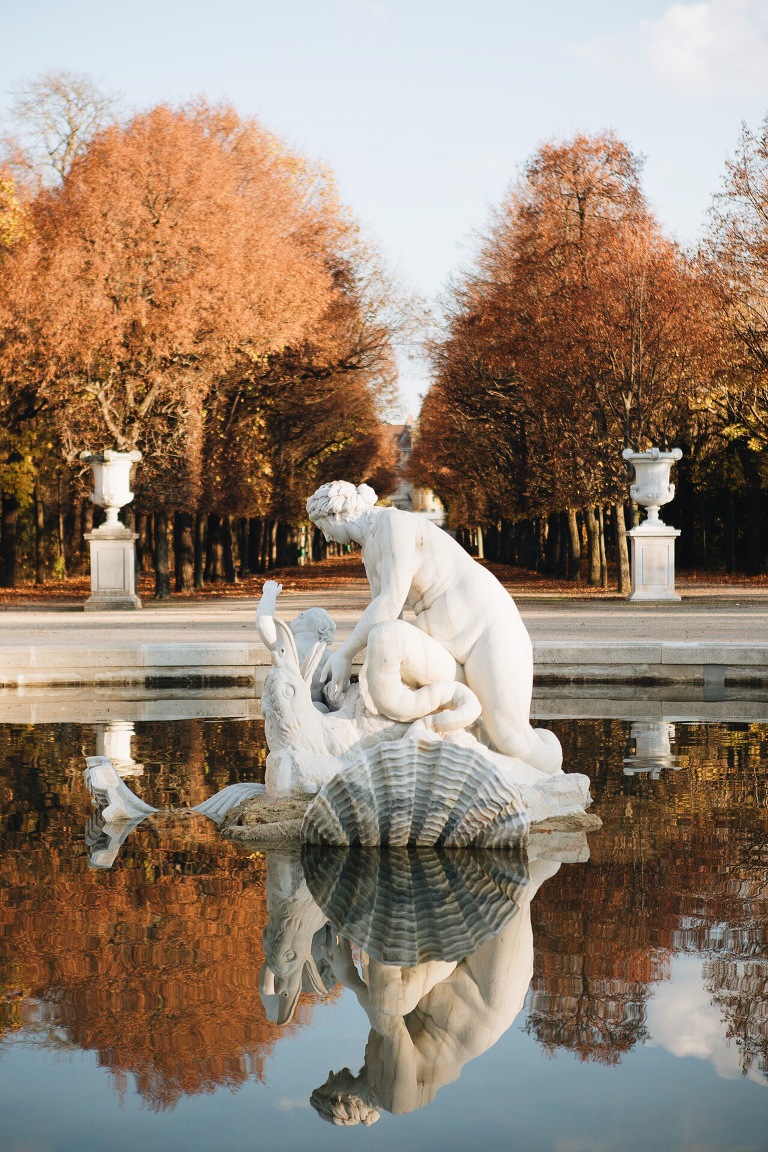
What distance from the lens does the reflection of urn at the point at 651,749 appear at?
8500mm

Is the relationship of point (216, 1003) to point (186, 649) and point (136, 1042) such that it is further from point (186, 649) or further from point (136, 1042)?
point (186, 649)

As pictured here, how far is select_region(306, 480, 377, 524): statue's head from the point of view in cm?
702

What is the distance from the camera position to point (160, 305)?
97.7ft

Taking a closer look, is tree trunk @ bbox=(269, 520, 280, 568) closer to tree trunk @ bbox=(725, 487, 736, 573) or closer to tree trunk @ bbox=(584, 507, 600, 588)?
tree trunk @ bbox=(725, 487, 736, 573)

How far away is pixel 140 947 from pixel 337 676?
2.56 meters

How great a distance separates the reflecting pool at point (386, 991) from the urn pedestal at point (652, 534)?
2229cm

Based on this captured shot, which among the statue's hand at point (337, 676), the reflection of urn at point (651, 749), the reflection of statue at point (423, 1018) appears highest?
the statue's hand at point (337, 676)

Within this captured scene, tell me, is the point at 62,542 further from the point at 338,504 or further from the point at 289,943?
the point at 289,943

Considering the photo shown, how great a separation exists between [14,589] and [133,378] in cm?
875

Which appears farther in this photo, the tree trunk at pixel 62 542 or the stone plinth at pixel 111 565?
the tree trunk at pixel 62 542

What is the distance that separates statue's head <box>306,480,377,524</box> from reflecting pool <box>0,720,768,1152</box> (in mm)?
1637

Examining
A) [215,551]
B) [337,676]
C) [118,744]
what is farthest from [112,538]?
[337,676]

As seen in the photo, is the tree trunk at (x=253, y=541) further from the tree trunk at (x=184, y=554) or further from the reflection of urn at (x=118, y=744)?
the reflection of urn at (x=118, y=744)

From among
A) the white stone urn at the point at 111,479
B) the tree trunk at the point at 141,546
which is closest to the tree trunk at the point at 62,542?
the tree trunk at the point at 141,546
